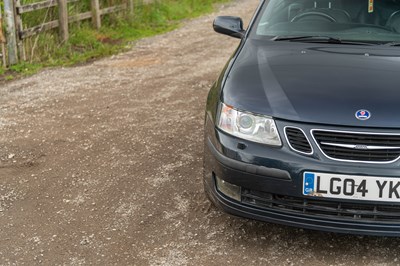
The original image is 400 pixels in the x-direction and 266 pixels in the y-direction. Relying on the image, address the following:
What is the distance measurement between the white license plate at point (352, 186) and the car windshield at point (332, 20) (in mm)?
1388

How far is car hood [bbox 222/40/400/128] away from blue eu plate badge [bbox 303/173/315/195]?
0.29 meters

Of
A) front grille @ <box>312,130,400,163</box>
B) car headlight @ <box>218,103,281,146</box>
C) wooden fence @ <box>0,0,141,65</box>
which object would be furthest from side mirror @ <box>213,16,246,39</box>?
wooden fence @ <box>0,0,141,65</box>

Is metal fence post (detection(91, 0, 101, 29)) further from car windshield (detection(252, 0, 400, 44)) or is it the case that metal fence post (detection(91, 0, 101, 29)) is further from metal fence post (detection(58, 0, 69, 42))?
car windshield (detection(252, 0, 400, 44))

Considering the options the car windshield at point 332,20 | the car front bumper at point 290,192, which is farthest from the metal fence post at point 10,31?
the car front bumper at point 290,192

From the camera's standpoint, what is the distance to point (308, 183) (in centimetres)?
329

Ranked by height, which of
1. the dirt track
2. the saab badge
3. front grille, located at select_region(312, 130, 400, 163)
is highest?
the saab badge

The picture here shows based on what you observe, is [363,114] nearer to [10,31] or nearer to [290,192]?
[290,192]

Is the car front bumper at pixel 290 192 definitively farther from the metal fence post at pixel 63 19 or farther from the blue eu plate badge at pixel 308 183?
the metal fence post at pixel 63 19

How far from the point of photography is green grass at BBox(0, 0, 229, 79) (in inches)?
353

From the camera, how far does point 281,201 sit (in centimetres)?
343

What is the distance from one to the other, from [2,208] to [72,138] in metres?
1.45

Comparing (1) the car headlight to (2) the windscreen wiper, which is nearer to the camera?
(1) the car headlight

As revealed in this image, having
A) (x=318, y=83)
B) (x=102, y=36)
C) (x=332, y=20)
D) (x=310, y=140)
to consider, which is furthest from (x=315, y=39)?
(x=102, y=36)

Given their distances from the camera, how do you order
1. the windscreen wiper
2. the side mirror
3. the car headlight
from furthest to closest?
1. the side mirror
2. the windscreen wiper
3. the car headlight
